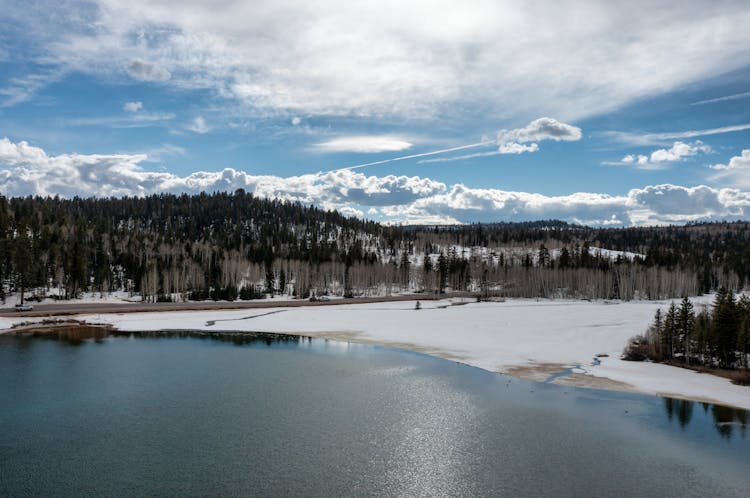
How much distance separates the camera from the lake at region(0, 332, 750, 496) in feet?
76.9

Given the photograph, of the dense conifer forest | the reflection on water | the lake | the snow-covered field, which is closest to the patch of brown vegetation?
the snow-covered field

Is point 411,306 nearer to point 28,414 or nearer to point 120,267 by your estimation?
point 28,414

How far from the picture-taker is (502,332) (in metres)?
70.8

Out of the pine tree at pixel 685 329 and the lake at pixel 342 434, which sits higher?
the pine tree at pixel 685 329

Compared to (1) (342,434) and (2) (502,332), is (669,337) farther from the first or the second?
(1) (342,434)

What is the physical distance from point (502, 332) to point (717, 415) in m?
35.5

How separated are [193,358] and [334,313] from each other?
41.1 metres

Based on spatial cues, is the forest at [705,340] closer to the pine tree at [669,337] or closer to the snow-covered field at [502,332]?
the pine tree at [669,337]

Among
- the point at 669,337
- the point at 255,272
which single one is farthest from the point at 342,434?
the point at 255,272

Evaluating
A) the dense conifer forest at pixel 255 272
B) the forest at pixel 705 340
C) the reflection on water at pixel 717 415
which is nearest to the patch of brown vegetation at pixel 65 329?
the dense conifer forest at pixel 255 272

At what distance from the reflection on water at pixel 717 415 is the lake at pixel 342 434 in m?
0.14

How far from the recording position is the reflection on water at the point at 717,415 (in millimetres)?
32750

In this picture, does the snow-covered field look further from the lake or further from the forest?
the lake

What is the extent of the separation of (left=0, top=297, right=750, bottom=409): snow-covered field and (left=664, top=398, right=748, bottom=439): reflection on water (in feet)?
5.94
